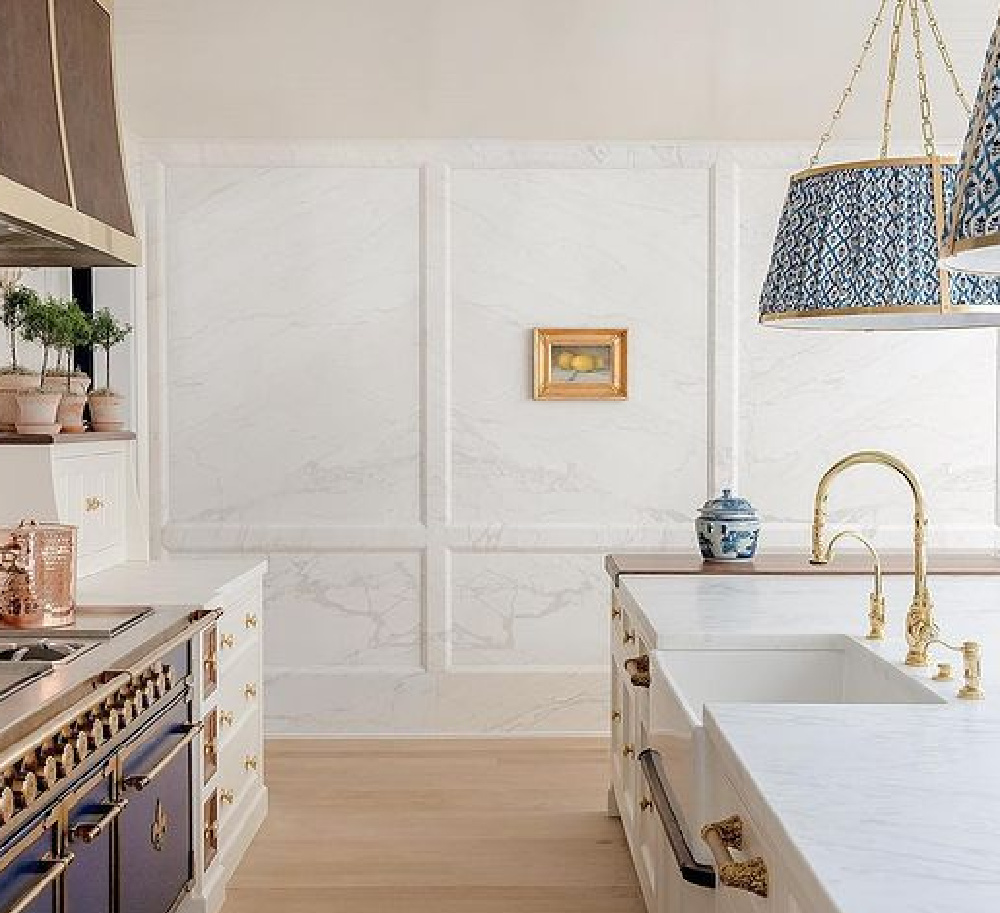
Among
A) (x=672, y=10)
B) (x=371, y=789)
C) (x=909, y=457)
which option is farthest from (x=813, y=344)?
(x=371, y=789)

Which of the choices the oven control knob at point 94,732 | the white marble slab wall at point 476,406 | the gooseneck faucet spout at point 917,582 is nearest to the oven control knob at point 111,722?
the oven control knob at point 94,732

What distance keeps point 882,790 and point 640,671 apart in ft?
5.38

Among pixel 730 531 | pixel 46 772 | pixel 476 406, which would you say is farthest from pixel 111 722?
pixel 476 406

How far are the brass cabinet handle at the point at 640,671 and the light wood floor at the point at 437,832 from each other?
769mm

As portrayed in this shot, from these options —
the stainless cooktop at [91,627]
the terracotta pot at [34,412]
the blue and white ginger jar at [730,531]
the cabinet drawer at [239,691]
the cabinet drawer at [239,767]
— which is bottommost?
the cabinet drawer at [239,767]

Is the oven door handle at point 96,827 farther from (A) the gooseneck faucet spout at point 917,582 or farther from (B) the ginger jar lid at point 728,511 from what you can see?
(B) the ginger jar lid at point 728,511

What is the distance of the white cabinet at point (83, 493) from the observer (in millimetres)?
3502

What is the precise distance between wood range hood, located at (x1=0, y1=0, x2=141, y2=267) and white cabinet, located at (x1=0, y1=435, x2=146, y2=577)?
568mm

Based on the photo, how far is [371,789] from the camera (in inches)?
184

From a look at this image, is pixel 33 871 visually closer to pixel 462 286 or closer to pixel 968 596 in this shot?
pixel 968 596

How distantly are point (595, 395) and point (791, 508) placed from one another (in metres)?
0.97

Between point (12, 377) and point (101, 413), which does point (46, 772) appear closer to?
point (12, 377)

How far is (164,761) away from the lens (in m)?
2.93

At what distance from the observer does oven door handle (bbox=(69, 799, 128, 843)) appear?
230 cm
